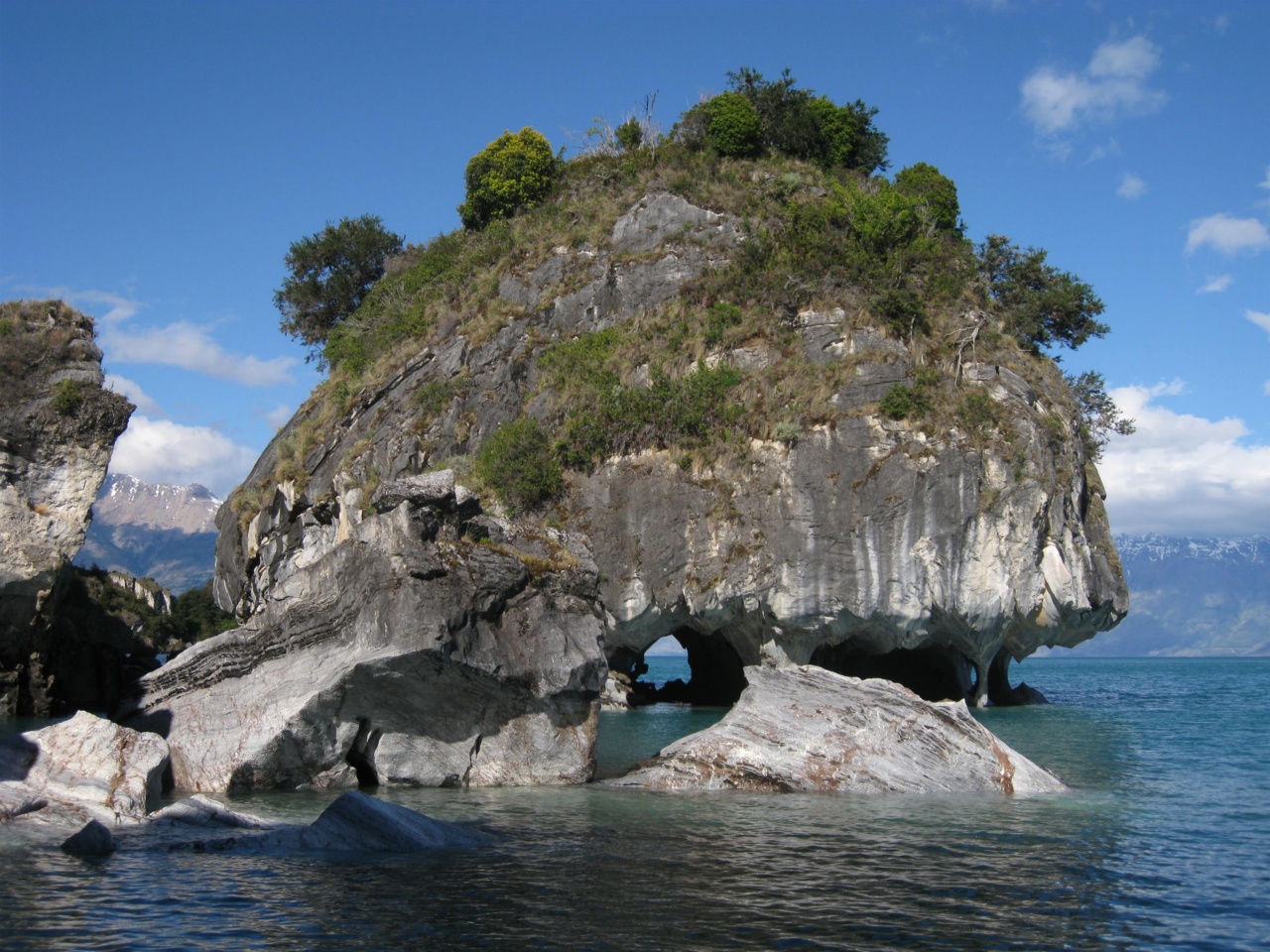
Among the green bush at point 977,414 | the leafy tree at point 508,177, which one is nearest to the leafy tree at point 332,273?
the leafy tree at point 508,177

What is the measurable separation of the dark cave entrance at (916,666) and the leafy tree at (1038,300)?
1289 centimetres

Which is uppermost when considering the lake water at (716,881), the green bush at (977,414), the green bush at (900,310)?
the green bush at (900,310)

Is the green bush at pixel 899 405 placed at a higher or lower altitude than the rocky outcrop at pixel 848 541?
higher

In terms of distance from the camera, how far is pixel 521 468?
36031 millimetres

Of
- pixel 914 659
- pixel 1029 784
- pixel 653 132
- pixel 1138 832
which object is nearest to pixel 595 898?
pixel 1138 832

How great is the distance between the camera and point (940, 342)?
125ft

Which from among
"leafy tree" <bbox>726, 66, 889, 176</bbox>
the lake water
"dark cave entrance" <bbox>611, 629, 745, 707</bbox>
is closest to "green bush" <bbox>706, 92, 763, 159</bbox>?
"leafy tree" <bbox>726, 66, 889, 176</bbox>

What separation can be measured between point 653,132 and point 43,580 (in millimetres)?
35383

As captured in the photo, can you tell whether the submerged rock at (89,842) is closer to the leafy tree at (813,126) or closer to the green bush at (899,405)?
the green bush at (899,405)

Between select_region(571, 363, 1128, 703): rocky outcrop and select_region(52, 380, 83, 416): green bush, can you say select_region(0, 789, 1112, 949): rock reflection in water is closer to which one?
select_region(571, 363, 1128, 703): rocky outcrop

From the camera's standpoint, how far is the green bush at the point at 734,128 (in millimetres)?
49938

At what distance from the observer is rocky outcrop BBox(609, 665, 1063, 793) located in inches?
783

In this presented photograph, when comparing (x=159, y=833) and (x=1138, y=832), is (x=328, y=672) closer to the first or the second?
(x=159, y=833)

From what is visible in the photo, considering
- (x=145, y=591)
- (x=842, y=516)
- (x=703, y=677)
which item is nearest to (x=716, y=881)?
(x=842, y=516)
